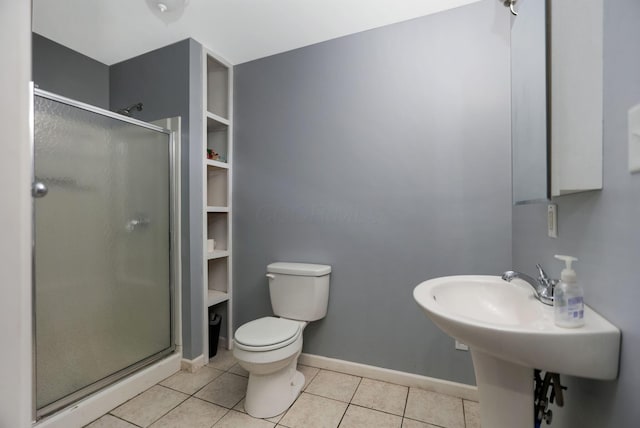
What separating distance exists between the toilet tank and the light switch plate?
4.69ft

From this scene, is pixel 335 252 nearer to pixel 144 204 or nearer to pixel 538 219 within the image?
pixel 538 219

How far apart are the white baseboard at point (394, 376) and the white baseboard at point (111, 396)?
88cm

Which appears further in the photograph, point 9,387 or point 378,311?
point 378,311

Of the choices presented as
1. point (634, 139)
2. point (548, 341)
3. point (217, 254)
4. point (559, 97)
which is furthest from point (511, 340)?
point (217, 254)

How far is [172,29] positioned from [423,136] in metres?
1.75

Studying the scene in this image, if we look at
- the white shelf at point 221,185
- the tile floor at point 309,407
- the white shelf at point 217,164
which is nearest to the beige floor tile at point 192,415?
the tile floor at point 309,407

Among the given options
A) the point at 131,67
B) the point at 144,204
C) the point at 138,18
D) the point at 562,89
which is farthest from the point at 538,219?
the point at 131,67

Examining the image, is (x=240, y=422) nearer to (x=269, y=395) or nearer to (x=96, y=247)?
(x=269, y=395)

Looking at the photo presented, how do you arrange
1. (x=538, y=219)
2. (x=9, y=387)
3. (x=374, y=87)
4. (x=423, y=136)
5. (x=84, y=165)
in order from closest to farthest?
(x=9, y=387) → (x=538, y=219) → (x=84, y=165) → (x=423, y=136) → (x=374, y=87)

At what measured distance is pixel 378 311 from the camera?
1754 mm

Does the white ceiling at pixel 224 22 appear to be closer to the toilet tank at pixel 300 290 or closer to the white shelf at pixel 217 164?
the white shelf at pixel 217 164

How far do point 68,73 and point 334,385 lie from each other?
9.47 feet

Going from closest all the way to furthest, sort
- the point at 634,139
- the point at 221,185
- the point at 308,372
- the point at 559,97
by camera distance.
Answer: the point at 634,139, the point at 559,97, the point at 308,372, the point at 221,185

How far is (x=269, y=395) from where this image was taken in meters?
1.47
